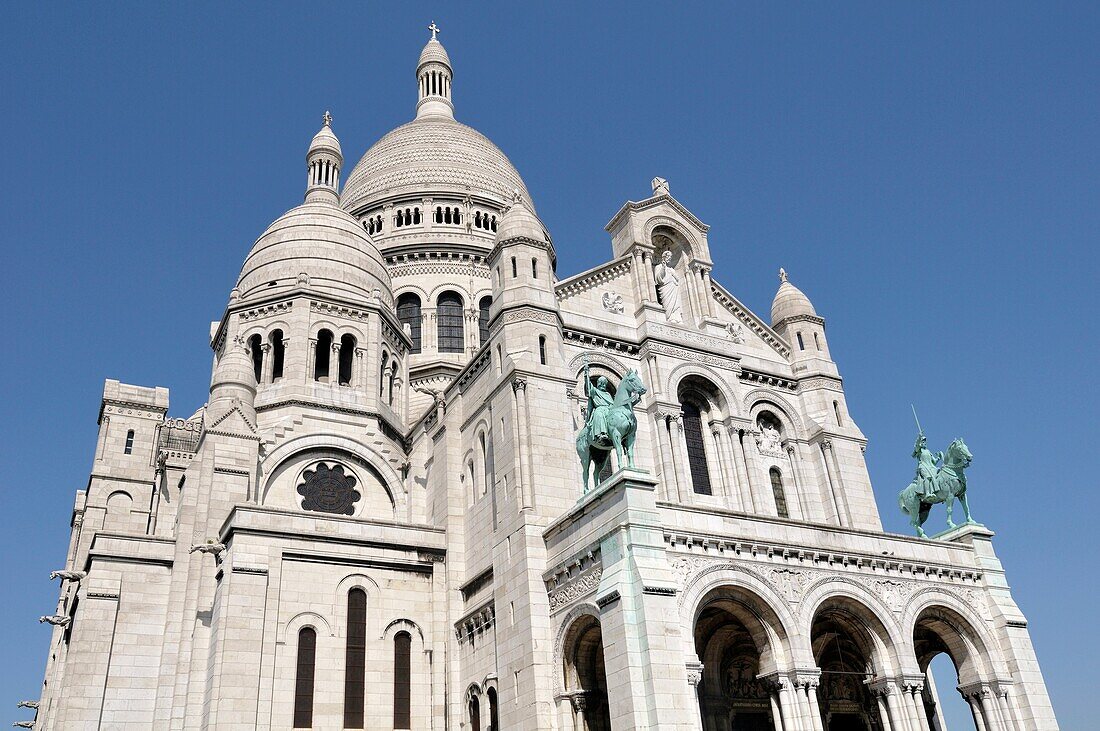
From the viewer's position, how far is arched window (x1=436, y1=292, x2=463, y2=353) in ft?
177

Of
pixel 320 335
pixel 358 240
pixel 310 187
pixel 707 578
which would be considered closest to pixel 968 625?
pixel 707 578

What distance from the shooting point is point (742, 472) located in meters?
35.1

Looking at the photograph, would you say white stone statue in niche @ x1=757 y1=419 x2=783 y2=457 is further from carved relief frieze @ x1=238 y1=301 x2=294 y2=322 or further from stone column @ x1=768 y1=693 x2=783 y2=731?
carved relief frieze @ x1=238 y1=301 x2=294 y2=322

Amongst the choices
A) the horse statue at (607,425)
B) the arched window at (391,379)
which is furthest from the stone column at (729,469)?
the arched window at (391,379)

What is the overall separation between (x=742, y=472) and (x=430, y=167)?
35.7 metres

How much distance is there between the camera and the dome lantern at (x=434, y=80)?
7381 centimetres

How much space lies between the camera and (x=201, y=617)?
103 feet

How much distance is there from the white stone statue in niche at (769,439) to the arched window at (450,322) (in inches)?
838

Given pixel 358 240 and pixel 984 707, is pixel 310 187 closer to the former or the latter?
pixel 358 240

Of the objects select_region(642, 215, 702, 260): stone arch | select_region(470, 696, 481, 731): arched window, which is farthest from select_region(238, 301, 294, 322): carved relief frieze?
select_region(470, 696, 481, 731): arched window

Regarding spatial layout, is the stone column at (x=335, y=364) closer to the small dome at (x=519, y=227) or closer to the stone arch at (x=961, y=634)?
the small dome at (x=519, y=227)

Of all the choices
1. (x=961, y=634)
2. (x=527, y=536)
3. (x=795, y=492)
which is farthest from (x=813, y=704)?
(x=795, y=492)

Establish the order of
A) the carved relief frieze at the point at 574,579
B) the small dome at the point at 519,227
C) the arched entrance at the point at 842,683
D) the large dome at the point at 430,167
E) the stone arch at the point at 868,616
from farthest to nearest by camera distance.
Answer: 1. the large dome at the point at 430,167
2. the small dome at the point at 519,227
3. the arched entrance at the point at 842,683
4. the stone arch at the point at 868,616
5. the carved relief frieze at the point at 574,579

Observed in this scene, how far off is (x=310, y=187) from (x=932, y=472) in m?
39.1
